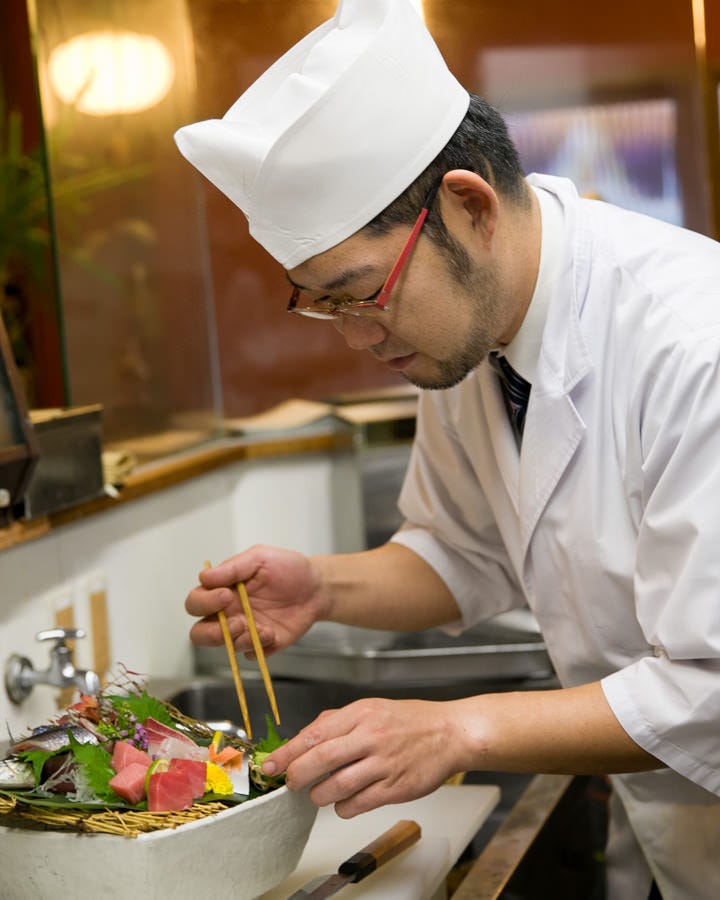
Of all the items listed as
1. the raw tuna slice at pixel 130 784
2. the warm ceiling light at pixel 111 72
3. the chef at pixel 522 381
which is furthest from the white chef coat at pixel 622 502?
the warm ceiling light at pixel 111 72

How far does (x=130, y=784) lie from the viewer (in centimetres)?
122

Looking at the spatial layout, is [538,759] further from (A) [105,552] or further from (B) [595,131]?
(B) [595,131]

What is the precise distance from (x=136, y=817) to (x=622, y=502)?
2.18ft

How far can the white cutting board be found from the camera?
4.83 feet

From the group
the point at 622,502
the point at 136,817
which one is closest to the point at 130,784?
the point at 136,817

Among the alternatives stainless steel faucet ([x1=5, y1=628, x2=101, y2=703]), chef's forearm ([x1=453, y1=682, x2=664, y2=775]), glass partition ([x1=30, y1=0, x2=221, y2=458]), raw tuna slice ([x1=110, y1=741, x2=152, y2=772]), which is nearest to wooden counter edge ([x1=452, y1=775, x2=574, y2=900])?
chef's forearm ([x1=453, y1=682, x2=664, y2=775])

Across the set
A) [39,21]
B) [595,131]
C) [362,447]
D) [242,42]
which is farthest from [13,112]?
[595,131]

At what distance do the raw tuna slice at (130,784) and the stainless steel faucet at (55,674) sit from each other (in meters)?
0.48

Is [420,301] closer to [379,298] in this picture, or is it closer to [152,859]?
[379,298]

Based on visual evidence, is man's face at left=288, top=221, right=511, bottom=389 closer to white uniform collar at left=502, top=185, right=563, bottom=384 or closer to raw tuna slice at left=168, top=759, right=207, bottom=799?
white uniform collar at left=502, top=185, right=563, bottom=384

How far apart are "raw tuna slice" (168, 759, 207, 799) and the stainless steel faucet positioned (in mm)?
467

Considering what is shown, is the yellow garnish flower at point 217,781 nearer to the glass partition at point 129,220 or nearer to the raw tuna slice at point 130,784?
the raw tuna slice at point 130,784

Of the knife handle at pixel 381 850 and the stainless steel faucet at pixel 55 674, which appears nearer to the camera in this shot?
the knife handle at pixel 381 850

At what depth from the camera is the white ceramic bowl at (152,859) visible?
1186 millimetres
